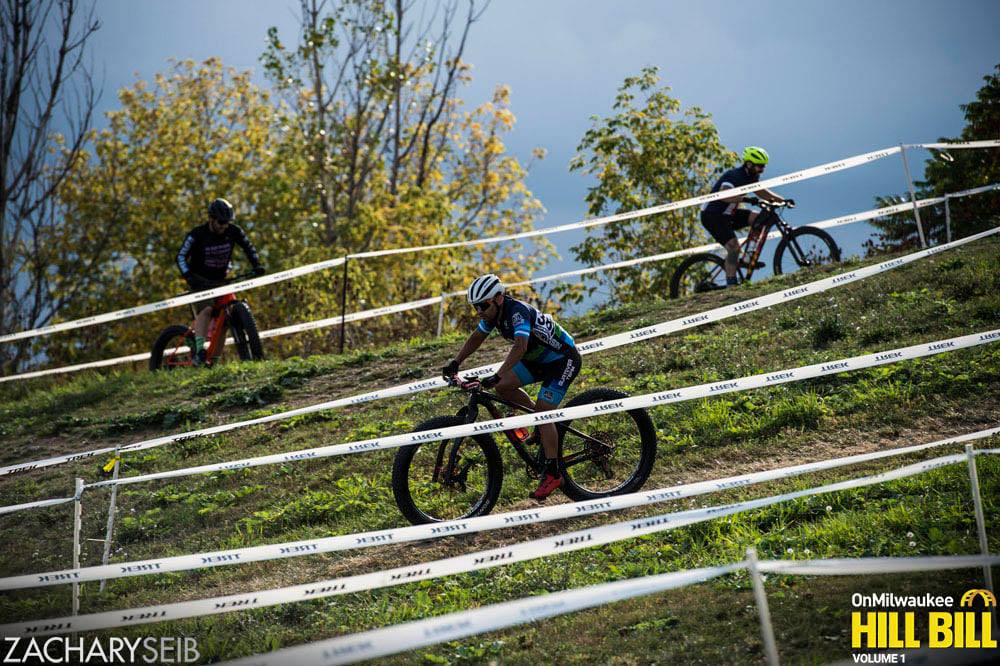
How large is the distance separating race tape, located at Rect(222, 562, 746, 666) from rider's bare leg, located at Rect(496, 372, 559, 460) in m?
3.79

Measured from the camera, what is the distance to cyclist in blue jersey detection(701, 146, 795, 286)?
13.3 m

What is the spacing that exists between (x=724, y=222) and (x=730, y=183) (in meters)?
0.58

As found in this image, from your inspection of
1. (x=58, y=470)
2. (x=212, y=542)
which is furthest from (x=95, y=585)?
(x=58, y=470)

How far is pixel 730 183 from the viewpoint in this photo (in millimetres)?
13406

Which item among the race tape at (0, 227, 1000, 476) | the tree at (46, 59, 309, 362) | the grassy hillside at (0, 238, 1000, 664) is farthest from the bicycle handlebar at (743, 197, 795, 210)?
the tree at (46, 59, 309, 362)

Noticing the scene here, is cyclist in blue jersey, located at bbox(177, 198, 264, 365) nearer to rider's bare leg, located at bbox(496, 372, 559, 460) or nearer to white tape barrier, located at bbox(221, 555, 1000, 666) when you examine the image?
rider's bare leg, located at bbox(496, 372, 559, 460)

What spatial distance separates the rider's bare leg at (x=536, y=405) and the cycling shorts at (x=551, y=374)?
7 cm

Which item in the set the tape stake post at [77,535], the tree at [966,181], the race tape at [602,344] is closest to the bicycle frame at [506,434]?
the race tape at [602,344]

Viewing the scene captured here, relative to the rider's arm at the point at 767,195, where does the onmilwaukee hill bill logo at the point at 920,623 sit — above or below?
below

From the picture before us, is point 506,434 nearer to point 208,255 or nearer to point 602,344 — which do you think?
point 602,344

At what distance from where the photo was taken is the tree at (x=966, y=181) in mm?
22594

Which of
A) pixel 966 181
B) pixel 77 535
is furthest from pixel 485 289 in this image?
pixel 966 181

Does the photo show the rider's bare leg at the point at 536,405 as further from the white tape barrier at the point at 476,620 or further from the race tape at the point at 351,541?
the white tape barrier at the point at 476,620

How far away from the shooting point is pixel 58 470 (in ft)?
36.2
